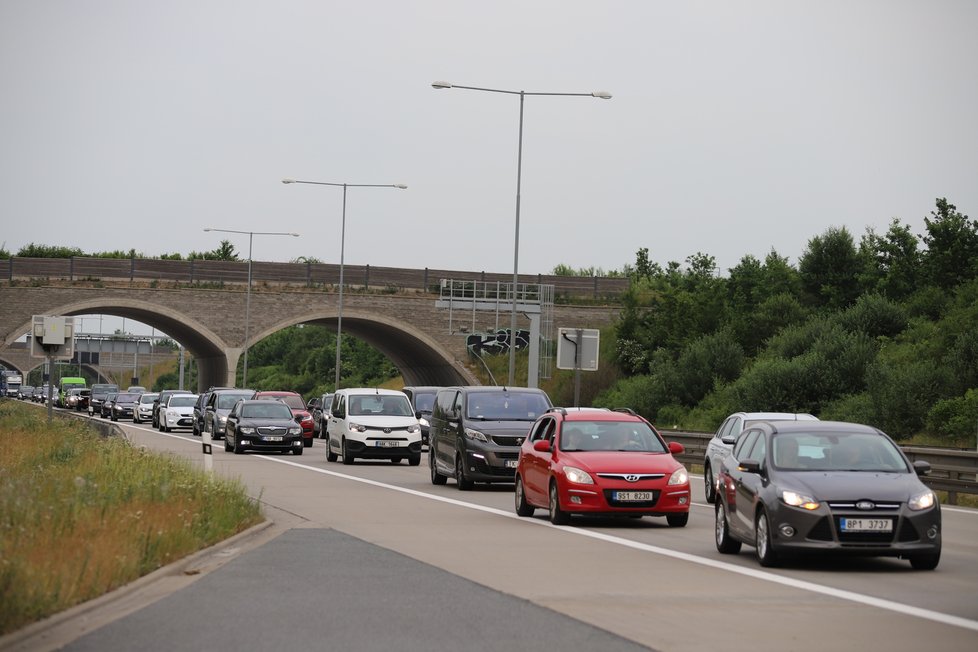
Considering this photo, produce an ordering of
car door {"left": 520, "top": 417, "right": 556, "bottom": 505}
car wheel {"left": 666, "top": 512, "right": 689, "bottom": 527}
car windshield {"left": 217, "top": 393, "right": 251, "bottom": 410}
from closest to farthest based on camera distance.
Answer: car wheel {"left": 666, "top": 512, "right": 689, "bottom": 527}, car door {"left": 520, "top": 417, "right": 556, "bottom": 505}, car windshield {"left": 217, "top": 393, "right": 251, "bottom": 410}

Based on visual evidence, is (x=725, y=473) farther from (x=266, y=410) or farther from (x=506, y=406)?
(x=266, y=410)

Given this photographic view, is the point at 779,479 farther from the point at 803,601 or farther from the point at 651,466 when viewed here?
the point at 651,466

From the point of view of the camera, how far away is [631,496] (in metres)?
19.4

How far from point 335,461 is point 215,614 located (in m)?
28.1

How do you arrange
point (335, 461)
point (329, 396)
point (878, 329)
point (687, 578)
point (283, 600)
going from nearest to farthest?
point (283, 600)
point (687, 578)
point (335, 461)
point (329, 396)
point (878, 329)

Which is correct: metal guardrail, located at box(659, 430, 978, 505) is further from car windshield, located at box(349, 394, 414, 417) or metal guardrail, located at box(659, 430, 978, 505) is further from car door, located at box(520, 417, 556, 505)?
car windshield, located at box(349, 394, 414, 417)

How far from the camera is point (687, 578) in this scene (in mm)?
13820

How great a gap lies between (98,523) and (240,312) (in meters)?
69.0

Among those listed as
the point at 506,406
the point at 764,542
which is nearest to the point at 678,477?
the point at 764,542

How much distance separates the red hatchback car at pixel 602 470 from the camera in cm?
1944

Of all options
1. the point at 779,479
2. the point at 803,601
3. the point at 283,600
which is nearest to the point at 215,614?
the point at 283,600

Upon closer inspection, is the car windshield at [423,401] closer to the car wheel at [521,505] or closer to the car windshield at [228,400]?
the car windshield at [228,400]

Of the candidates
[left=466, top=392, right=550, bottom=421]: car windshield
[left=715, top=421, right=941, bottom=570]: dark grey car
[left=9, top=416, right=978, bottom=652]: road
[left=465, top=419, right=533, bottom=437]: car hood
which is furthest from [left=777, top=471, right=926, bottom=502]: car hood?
[left=466, top=392, right=550, bottom=421]: car windshield

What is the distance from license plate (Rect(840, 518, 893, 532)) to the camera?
1422 centimetres
